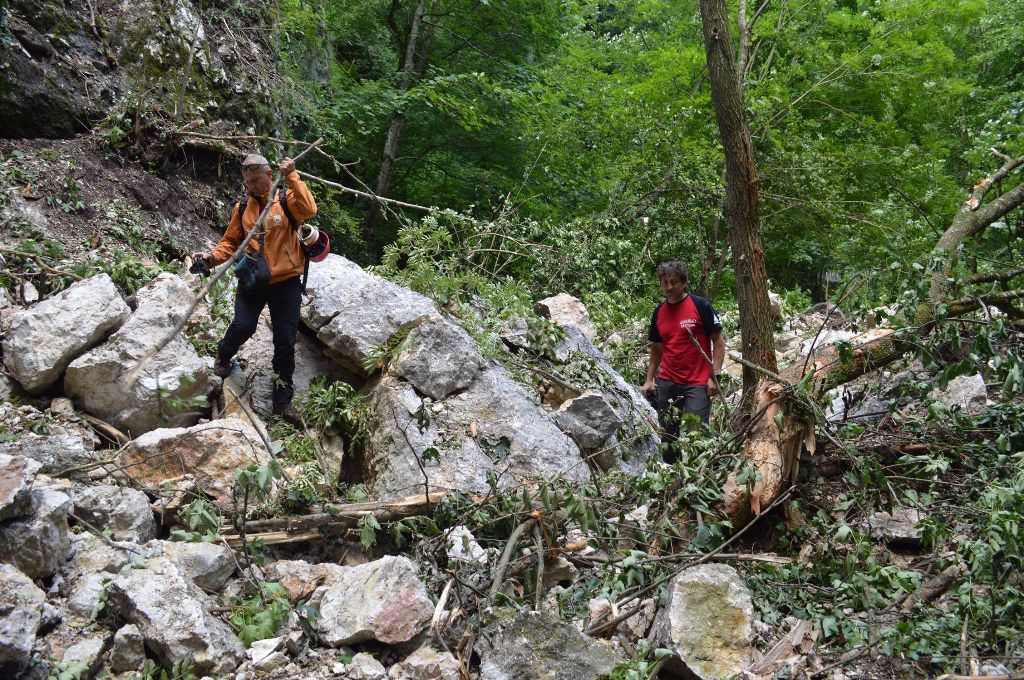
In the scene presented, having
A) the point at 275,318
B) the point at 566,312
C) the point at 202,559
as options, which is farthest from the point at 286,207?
the point at 566,312

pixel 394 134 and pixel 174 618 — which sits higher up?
pixel 394 134

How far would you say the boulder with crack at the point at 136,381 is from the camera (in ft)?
17.1

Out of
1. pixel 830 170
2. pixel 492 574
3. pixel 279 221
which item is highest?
pixel 830 170

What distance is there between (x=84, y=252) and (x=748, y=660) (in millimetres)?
6092

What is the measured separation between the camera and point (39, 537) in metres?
3.66

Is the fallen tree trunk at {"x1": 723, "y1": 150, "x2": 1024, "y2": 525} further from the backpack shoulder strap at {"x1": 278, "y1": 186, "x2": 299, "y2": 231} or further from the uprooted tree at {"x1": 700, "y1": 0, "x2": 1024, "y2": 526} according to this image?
the backpack shoulder strap at {"x1": 278, "y1": 186, "x2": 299, "y2": 231}

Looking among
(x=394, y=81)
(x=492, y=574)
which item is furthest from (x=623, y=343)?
(x=394, y=81)

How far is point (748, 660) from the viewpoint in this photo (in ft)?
11.6

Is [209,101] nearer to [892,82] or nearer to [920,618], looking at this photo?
[920,618]

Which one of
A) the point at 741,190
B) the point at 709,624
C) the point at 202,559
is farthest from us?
the point at 741,190

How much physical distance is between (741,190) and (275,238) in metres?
3.09

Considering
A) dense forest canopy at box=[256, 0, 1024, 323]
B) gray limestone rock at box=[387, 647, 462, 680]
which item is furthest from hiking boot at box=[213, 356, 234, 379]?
dense forest canopy at box=[256, 0, 1024, 323]

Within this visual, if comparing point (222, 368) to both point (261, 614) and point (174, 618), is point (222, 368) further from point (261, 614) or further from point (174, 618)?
point (174, 618)

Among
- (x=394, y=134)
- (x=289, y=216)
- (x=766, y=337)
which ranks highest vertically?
(x=394, y=134)
